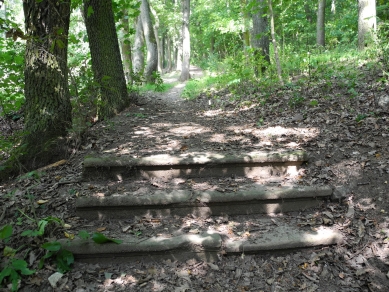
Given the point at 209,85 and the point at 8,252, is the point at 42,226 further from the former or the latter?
the point at 209,85

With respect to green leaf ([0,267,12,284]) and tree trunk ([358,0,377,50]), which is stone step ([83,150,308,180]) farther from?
tree trunk ([358,0,377,50])

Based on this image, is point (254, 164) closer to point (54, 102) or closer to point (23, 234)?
point (23, 234)

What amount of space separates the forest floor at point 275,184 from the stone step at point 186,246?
0.06 m

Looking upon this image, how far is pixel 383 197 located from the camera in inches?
110

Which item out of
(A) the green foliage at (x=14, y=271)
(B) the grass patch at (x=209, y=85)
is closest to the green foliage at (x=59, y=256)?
(A) the green foliage at (x=14, y=271)

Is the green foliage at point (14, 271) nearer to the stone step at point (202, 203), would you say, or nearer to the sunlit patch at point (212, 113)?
the stone step at point (202, 203)

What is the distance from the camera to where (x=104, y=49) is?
632cm

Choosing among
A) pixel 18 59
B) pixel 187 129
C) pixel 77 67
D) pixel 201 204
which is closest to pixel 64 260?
pixel 201 204

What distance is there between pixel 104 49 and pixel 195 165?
424 centimetres

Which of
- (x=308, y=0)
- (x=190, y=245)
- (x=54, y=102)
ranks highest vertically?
(x=308, y=0)

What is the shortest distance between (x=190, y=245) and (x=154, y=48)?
12544mm

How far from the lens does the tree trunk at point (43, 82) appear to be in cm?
383

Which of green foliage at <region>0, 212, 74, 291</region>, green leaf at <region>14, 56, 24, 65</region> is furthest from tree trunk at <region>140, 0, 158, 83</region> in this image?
green foliage at <region>0, 212, 74, 291</region>

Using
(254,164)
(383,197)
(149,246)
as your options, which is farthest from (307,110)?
(149,246)
